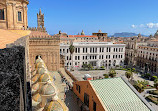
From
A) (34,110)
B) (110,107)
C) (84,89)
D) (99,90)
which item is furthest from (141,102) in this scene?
(34,110)

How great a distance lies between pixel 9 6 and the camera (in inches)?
794

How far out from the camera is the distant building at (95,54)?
39.7m

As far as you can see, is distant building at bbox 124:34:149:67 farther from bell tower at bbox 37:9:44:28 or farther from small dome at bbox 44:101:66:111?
small dome at bbox 44:101:66:111

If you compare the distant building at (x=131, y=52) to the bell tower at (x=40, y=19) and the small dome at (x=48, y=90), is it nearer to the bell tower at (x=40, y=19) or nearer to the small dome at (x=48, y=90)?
the bell tower at (x=40, y=19)

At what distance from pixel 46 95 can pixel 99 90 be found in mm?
3847

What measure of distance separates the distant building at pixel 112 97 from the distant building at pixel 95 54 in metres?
28.8

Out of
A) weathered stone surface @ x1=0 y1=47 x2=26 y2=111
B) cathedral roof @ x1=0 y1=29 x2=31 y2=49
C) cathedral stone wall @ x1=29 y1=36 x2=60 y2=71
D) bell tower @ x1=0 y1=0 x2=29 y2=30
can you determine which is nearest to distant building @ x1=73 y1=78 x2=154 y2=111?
cathedral roof @ x1=0 y1=29 x2=31 y2=49

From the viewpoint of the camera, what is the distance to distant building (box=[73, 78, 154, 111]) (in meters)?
8.30

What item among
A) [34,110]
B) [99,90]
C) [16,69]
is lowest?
[34,110]

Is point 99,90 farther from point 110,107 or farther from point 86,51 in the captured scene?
point 86,51

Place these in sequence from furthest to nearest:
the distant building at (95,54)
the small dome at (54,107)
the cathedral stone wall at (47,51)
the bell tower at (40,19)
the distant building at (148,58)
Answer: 1. the bell tower at (40,19)
2. the distant building at (95,54)
3. the distant building at (148,58)
4. the cathedral stone wall at (47,51)
5. the small dome at (54,107)

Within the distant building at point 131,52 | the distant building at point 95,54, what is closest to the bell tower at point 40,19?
the distant building at point 95,54

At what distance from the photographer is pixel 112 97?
29.1 feet

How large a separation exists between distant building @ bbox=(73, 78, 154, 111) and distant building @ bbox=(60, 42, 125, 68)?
94.3 feet
